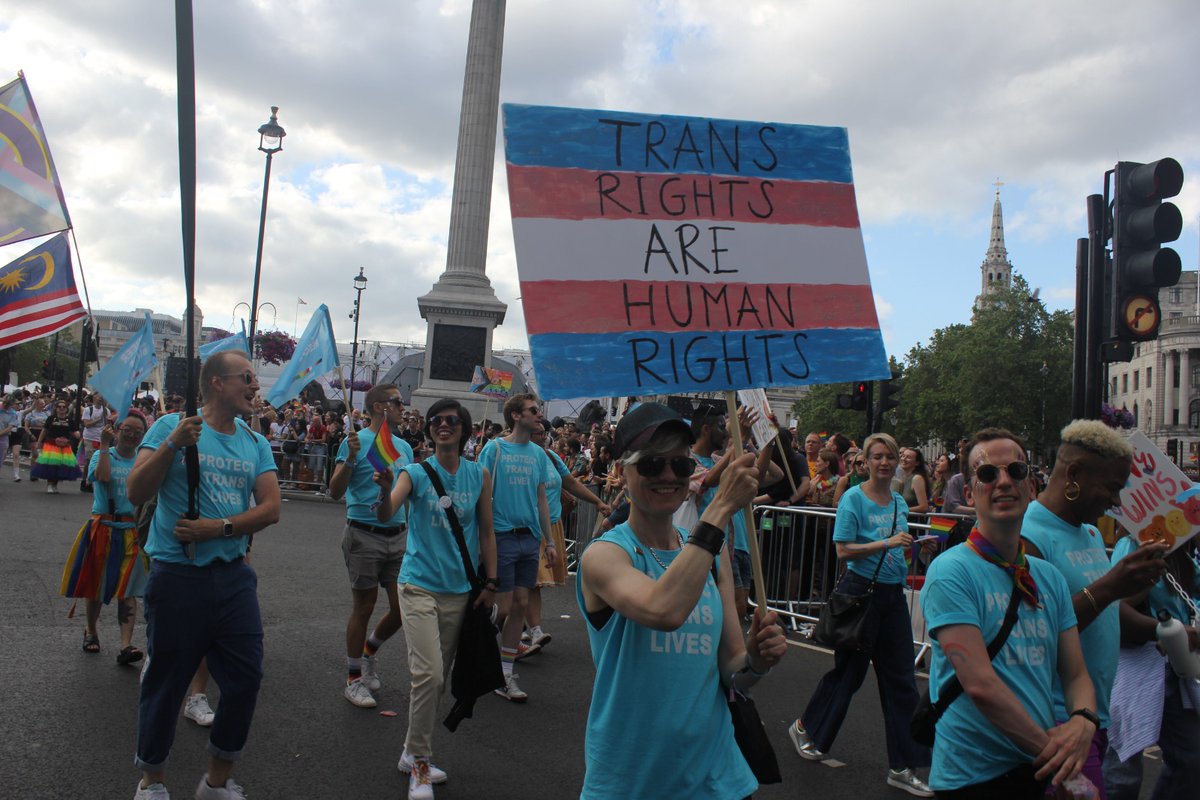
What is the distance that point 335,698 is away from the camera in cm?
605

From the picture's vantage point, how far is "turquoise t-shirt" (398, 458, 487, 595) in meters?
5.07

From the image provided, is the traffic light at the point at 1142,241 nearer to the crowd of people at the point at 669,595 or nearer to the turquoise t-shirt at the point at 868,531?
the crowd of people at the point at 669,595

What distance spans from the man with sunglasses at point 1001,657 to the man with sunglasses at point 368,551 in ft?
12.1

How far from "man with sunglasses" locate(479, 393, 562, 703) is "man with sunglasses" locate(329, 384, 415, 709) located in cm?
75

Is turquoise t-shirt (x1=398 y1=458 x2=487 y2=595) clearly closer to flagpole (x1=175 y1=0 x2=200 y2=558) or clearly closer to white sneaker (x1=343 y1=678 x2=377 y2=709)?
white sneaker (x1=343 y1=678 x2=377 y2=709)

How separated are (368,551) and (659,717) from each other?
3.95 m

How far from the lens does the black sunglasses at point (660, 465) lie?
2.50 meters

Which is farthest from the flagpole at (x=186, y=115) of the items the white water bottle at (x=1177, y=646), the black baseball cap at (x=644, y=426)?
the white water bottle at (x=1177, y=646)

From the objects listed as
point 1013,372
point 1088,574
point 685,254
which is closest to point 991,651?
point 1088,574

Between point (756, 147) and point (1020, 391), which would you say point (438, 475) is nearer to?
point (756, 147)

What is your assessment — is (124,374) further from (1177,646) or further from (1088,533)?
(1177,646)

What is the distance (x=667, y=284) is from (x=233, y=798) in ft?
9.55

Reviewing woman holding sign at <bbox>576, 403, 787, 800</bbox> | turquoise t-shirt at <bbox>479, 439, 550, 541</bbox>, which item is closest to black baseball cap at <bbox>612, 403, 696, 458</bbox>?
woman holding sign at <bbox>576, 403, 787, 800</bbox>

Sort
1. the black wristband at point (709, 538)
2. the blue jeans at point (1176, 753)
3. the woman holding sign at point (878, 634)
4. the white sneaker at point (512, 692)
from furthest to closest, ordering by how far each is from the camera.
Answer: the white sneaker at point (512, 692) < the woman holding sign at point (878, 634) < the blue jeans at point (1176, 753) < the black wristband at point (709, 538)
